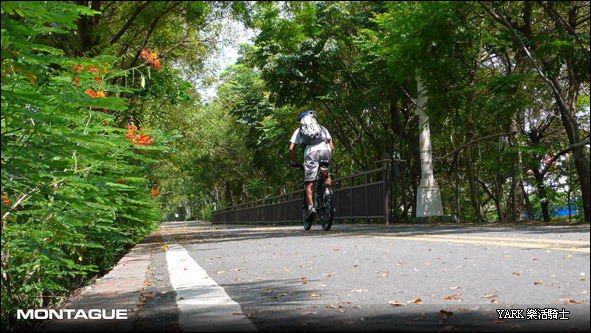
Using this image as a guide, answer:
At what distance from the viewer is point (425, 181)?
48.0ft

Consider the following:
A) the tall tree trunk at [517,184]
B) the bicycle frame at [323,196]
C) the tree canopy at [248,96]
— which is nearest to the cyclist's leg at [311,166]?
the bicycle frame at [323,196]

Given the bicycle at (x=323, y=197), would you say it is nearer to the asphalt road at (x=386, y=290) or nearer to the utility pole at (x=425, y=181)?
the asphalt road at (x=386, y=290)

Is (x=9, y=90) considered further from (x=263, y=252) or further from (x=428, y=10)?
(x=428, y=10)

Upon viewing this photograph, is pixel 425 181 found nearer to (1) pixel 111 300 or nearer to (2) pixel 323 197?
(2) pixel 323 197

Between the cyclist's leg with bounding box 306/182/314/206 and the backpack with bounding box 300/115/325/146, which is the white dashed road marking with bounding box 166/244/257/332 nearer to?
the backpack with bounding box 300/115/325/146

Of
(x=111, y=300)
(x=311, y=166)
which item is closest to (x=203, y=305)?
(x=111, y=300)

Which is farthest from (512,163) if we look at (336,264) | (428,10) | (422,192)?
(336,264)

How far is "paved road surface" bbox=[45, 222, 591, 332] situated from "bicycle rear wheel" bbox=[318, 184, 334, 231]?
12.3 feet

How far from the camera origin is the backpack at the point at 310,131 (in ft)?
31.0

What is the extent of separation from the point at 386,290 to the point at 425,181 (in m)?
11.3

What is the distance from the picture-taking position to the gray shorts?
31.4 feet

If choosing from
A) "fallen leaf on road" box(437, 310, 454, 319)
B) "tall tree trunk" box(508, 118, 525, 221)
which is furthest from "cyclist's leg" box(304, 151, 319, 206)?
"tall tree trunk" box(508, 118, 525, 221)

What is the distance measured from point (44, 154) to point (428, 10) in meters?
6.23

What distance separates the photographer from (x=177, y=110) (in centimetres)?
2805
